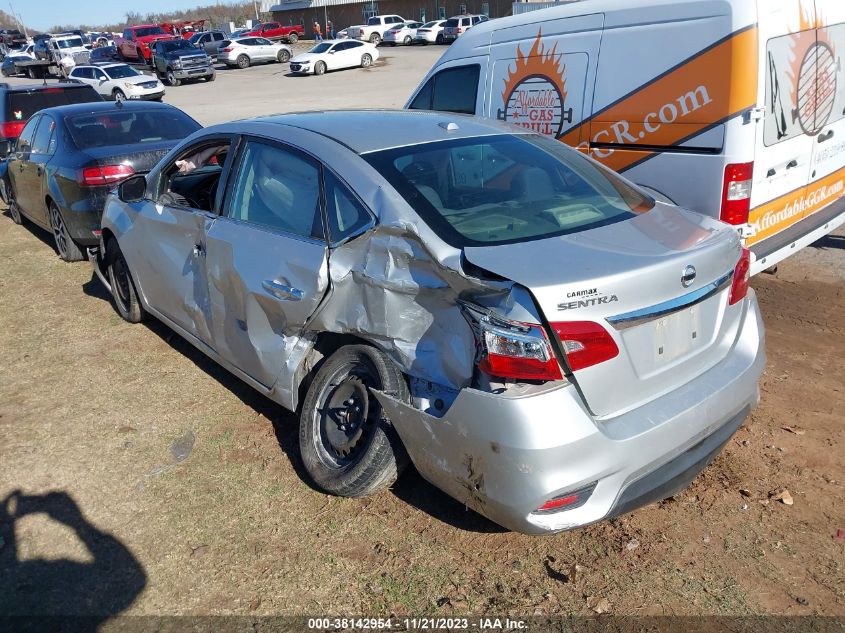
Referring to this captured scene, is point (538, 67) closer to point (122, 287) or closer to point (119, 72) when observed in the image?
point (122, 287)

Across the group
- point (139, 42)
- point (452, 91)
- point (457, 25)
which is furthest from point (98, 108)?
point (139, 42)

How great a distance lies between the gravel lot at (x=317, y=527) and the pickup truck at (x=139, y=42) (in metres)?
45.9

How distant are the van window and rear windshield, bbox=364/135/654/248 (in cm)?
310

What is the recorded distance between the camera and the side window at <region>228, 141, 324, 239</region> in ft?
11.5

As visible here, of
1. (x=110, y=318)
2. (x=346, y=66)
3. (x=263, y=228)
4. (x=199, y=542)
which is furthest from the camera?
(x=346, y=66)

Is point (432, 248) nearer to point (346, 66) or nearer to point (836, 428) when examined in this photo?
point (836, 428)

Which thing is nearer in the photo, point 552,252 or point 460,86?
point 552,252

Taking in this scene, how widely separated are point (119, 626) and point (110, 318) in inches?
149

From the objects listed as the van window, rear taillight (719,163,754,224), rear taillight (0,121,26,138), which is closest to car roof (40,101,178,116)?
the van window

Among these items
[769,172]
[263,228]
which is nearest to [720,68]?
[769,172]

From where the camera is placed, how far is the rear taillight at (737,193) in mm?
4645

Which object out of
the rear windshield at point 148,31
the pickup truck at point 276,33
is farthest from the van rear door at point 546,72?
the pickup truck at point 276,33

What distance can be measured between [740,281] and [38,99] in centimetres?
1201

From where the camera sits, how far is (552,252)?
277 cm
